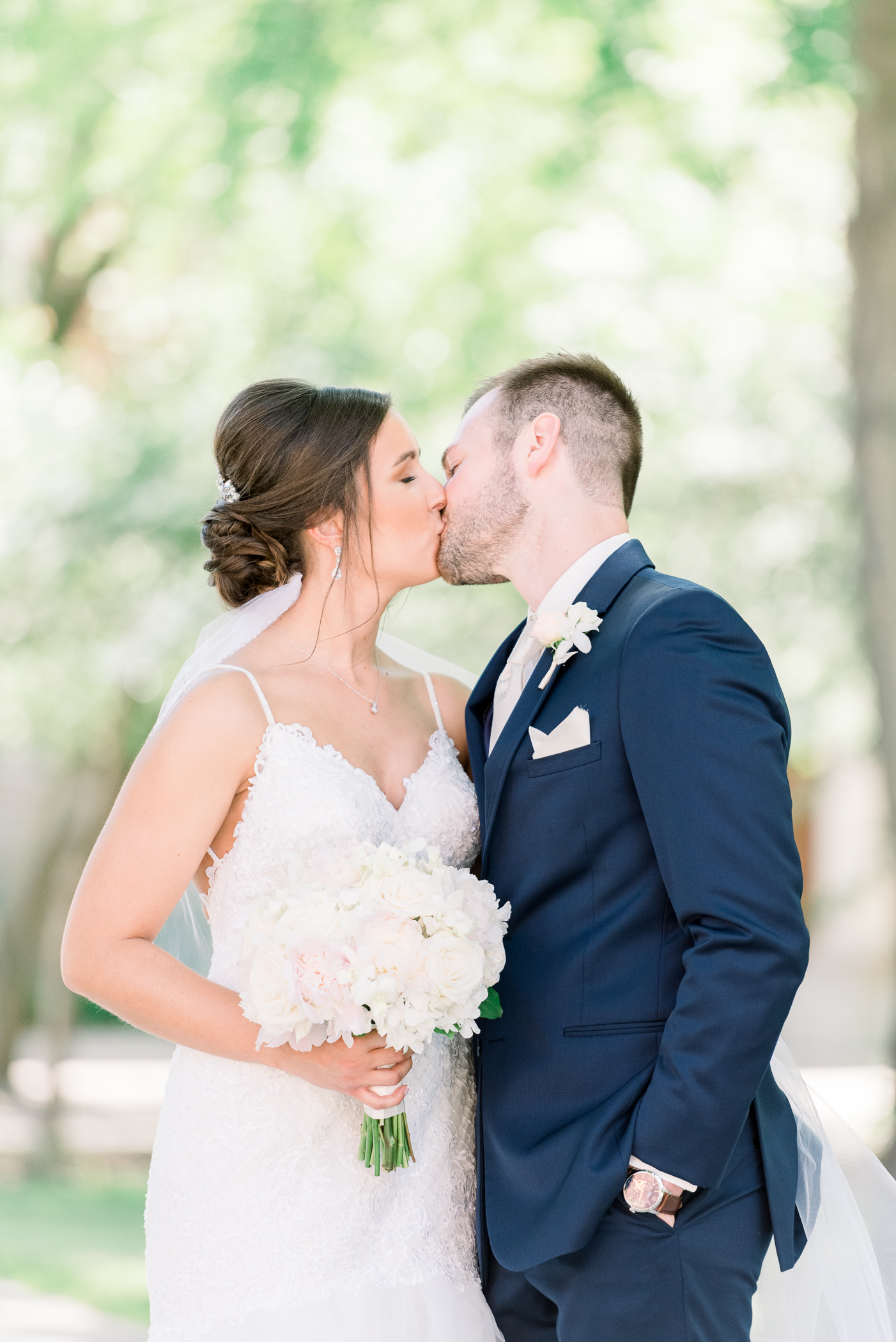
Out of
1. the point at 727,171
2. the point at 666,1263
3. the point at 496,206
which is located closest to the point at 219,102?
the point at 496,206

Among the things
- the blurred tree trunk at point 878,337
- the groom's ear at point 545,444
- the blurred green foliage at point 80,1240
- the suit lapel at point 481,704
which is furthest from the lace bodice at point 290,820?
the blurred green foliage at point 80,1240

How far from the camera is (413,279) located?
766cm

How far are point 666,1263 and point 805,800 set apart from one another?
12534 mm

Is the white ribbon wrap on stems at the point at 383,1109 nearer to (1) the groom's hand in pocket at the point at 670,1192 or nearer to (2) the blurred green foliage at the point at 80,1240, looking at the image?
(1) the groom's hand in pocket at the point at 670,1192

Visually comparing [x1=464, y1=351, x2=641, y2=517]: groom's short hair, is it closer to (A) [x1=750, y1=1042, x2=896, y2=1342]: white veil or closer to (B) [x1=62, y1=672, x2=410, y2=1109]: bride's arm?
(B) [x1=62, y1=672, x2=410, y2=1109]: bride's arm

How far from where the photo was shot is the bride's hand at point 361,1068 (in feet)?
7.88

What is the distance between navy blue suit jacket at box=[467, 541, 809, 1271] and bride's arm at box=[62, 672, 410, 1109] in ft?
1.58

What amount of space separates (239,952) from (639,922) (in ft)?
2.88

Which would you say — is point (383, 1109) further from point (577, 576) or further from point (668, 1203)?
point (577, 576)

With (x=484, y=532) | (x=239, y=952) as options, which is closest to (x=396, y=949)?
(x=239, y=952)

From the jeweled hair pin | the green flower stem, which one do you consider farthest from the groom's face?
the green flower stem

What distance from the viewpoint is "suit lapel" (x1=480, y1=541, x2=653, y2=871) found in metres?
2.64

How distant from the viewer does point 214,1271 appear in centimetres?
258

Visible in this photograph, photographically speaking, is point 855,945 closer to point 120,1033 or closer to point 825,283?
point 120,1033
